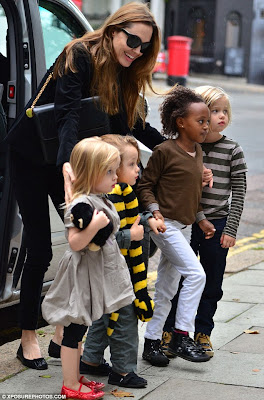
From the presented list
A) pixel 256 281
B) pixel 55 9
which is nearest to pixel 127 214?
pixel 55 9

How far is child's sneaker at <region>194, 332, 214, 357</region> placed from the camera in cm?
432

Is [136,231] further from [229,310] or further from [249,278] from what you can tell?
[249,278]

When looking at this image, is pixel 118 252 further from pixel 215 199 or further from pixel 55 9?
pixel 55 9

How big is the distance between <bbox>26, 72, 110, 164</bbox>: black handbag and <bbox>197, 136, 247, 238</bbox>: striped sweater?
726 millimetres

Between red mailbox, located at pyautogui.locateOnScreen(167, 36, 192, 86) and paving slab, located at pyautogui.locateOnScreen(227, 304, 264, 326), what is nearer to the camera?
paving slab, located at pyautogui.locateOnScreen(227, 304, 264, 326)

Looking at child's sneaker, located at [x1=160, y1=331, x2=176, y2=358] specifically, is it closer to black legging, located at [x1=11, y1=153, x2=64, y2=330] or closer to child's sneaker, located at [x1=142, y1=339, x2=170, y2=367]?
child's sneaker, located at [x1=142, y1=339, x2=170, y2=367]

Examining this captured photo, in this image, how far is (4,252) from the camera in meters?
4.58

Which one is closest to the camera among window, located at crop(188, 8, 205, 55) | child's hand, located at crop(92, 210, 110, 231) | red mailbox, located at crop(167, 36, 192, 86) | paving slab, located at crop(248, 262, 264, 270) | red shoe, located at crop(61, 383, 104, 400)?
child's hand, located at crop(92, 210, 110, 231)

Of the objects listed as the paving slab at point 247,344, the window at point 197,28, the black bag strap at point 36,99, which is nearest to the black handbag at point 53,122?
the black bag strap at point 36,99

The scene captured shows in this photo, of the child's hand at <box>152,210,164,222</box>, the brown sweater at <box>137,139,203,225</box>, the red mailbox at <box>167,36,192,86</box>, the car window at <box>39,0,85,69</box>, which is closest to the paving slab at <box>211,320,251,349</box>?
the brown sweater at <box>137,139,203,225</box>

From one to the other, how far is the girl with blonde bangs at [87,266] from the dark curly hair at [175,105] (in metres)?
0.78

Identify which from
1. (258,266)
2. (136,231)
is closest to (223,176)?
(136,231)

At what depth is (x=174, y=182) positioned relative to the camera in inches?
162

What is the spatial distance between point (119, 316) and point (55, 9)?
6.90 feet
